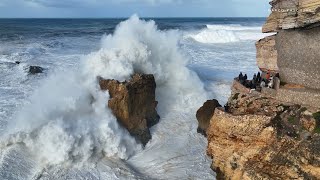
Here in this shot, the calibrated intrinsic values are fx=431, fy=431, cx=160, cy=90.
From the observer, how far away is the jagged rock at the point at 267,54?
1487 cm

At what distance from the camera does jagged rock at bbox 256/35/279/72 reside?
48.8ft

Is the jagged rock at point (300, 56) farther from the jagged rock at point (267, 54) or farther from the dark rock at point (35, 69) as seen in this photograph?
the dark rock at point (35, 69)

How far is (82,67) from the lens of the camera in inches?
774

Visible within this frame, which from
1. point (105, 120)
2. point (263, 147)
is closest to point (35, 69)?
point (105, 120)

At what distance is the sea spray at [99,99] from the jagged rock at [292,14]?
7.09 metres

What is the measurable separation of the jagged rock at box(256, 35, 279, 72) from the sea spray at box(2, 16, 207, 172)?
18.6 feet

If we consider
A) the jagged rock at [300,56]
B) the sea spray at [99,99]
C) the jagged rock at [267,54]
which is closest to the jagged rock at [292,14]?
the jagged rock at [300,56]

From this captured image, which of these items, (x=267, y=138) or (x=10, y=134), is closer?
(x=267, y=138)

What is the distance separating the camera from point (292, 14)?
1141 cm

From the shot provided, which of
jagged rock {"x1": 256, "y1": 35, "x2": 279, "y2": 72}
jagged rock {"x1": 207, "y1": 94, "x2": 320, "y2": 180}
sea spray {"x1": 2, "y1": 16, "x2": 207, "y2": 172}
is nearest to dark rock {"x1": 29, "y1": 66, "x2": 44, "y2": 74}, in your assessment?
sea spray {"x1": 2, "y1": 16, "x2": 207, "y2": 172}

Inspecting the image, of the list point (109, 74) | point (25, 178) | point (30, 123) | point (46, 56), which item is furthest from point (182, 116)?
point (46, 56)

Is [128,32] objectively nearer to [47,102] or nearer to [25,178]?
[47,102]

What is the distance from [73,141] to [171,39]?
400 inches

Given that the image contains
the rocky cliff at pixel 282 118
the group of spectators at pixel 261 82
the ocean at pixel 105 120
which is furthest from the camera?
the ocean at pixel 105 120
